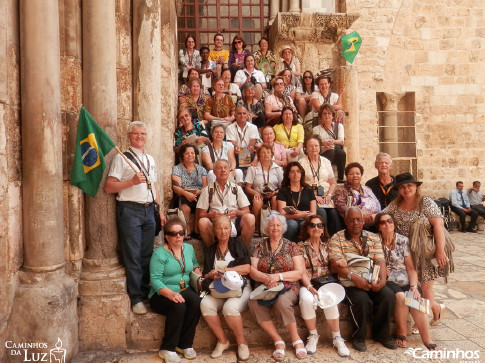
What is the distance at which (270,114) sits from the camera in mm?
7004

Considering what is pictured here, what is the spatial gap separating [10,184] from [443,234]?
4.01m

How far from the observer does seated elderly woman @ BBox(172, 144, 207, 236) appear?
5078 millimetres

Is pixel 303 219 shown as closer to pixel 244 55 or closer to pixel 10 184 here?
pixel 10 184

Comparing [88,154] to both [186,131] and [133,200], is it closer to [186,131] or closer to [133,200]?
[133,200]

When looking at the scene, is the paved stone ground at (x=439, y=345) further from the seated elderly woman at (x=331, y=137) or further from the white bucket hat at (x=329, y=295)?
the seated elderly woman at (x=331, y=137)

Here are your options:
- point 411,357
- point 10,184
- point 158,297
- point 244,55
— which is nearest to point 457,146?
point 244,55

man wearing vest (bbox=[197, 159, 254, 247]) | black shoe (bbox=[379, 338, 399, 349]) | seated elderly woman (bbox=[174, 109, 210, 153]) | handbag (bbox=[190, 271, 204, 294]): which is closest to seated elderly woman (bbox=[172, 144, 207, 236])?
man wearing vest (bbox=[197, 159, 254, 247])

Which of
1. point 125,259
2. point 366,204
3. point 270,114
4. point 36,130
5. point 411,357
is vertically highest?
point 270,114

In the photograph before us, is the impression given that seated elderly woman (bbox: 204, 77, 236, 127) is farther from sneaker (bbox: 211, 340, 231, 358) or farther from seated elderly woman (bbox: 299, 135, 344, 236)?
sneaker (bbox: 211, 340, 231, 358)

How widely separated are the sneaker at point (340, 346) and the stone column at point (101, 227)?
6.37 feet

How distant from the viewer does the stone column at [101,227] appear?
3949 mm

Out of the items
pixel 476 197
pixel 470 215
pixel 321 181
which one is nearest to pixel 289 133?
pixel 321 181

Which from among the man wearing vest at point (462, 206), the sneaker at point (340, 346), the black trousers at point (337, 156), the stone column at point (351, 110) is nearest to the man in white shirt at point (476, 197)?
the man wearing vest at point (462, 206)

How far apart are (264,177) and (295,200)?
58cm
